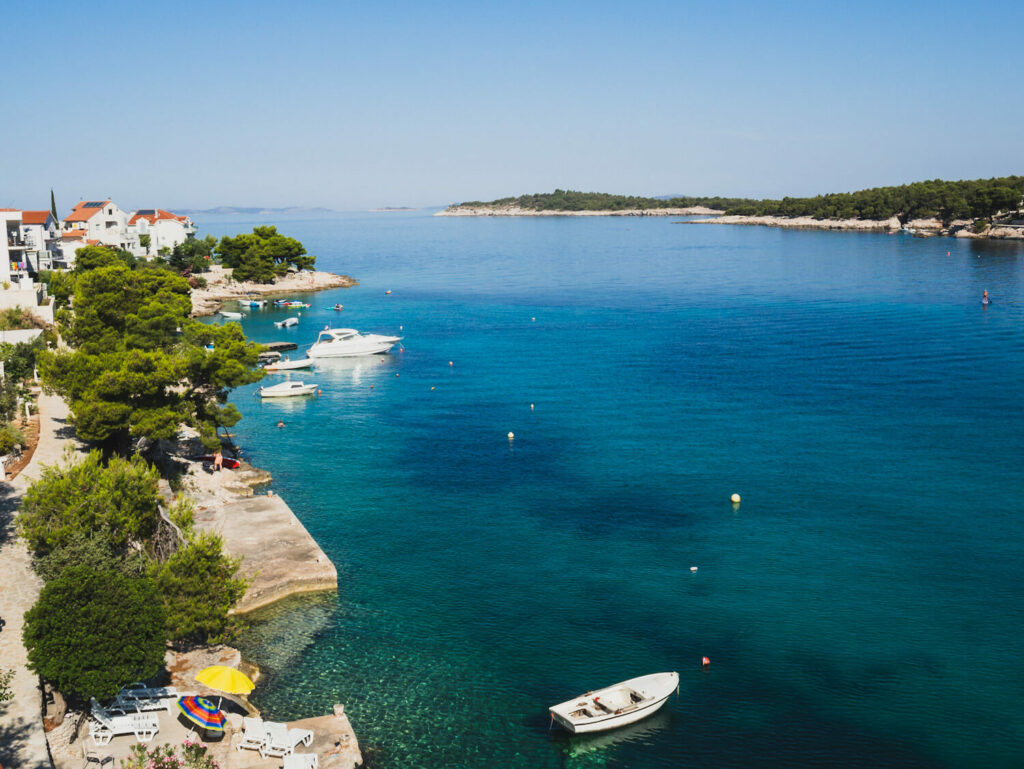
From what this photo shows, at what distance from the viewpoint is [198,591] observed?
28297mm

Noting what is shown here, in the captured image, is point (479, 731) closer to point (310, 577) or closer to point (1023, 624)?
point (310, 577)

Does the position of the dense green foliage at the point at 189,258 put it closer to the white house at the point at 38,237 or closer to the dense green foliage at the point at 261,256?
the dense green foliage at the point at 261,256

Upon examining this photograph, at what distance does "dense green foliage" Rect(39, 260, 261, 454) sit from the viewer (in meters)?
40.4

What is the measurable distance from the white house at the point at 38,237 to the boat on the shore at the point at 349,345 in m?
34.0

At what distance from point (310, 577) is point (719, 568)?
1769cm

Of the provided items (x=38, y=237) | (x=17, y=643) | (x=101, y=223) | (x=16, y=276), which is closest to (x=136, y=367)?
(x=17, y=643)

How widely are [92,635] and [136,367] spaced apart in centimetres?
2097

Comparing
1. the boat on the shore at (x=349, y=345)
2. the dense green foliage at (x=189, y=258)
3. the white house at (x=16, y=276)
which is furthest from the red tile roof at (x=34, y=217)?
the boat on the shore at (x=349, y=345)

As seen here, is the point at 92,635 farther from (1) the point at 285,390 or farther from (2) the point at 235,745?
(1) the point at 285,390

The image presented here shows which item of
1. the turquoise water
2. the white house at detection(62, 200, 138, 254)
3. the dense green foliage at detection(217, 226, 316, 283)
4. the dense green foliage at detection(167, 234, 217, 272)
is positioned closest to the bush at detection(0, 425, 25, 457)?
the turquoise water

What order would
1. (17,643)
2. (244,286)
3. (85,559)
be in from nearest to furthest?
(17,643), (85,559), (244,286)

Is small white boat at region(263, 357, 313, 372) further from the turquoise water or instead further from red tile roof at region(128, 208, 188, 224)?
red tile roof at region(128, 208, 188, 224)

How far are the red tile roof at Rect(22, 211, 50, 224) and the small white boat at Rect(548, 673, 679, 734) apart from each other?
306ft

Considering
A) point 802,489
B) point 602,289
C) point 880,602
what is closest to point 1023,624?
point 880,602
